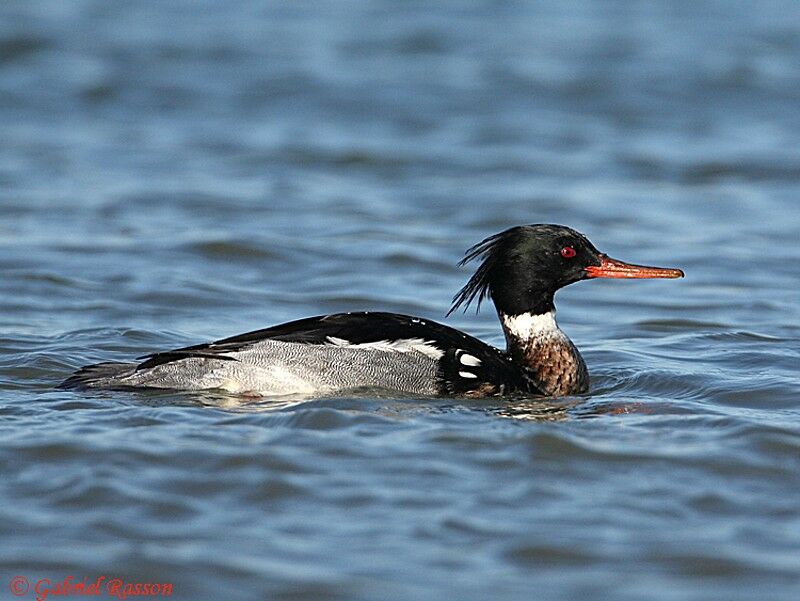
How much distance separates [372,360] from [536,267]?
4.30ft

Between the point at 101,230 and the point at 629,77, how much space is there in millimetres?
9829

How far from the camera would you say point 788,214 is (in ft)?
49.5

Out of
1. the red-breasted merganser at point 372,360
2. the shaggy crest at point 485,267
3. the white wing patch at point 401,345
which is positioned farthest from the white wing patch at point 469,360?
the shaggy crest at point 485,267

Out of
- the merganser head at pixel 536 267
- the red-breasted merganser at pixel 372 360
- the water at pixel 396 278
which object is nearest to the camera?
the water at pixel 396 278

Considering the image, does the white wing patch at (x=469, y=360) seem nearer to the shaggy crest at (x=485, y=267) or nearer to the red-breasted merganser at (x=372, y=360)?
the red-breasted merganser at (x=372, y=360)

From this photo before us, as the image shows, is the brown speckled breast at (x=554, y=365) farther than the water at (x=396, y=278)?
Yes

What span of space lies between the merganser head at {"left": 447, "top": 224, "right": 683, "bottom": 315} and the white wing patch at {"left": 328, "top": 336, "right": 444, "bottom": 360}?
59 centimetres

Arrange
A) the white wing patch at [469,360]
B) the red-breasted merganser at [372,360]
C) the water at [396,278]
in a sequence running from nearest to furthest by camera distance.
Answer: the water at [396,278] < the red-breasted merganser at [372,360] < the white wing patch at [469,360]

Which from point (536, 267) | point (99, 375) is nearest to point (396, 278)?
point (536, 267)

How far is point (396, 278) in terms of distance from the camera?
12.7 m

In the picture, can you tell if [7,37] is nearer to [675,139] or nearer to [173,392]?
[675,139]

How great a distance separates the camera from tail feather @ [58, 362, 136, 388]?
8625 millimetres

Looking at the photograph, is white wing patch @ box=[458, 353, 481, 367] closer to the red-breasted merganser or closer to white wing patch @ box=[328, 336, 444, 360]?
the red-breasted merganser

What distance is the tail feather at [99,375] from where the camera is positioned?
8.62m
